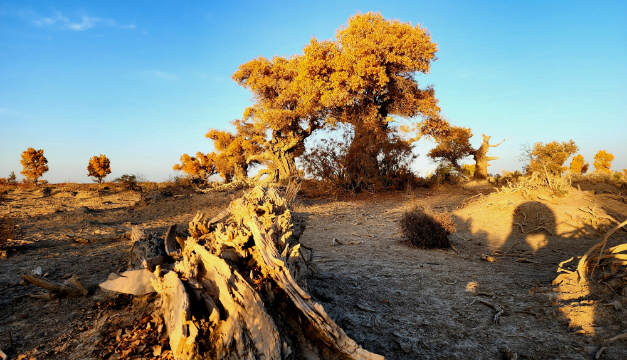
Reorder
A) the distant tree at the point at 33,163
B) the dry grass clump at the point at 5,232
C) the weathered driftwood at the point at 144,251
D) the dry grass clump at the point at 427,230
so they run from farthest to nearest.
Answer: the distant tree at the point at 33,163 → the dry grass clump at the point at 427,230 → the dry grass clump at the point at 5,232 → the weathered driftwood at the point at 144,251

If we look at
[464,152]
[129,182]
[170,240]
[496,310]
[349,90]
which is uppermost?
[349,90]

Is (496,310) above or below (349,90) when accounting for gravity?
below

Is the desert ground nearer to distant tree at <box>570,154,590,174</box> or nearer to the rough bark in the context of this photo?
the rough bark

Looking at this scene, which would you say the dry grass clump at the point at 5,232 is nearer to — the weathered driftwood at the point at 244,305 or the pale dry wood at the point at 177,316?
the weathered driftwood at the point at 244,305

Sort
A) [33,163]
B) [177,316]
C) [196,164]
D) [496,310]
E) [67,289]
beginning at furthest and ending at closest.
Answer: [196,164], [33,163], [496,310], [67,289], [177,316]

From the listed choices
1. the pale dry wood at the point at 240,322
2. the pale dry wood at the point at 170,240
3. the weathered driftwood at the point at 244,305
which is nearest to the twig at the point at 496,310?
the weathered driftwood at the point at 244,305

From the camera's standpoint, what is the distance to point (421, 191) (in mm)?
14438

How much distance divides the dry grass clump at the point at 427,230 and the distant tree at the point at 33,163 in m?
24.3

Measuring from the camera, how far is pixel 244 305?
2.27m

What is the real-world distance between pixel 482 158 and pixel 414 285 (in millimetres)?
16071

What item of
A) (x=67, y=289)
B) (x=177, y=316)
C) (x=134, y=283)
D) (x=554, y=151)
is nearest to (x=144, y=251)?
(x=67, y=289)

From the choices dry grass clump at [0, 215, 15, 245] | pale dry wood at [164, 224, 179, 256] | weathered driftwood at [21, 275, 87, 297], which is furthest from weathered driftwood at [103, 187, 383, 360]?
dry grass clump at [0, 215, 15, 245]

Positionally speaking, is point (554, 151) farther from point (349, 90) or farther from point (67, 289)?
point (67, 289)

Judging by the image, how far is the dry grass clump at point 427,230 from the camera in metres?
6.31
